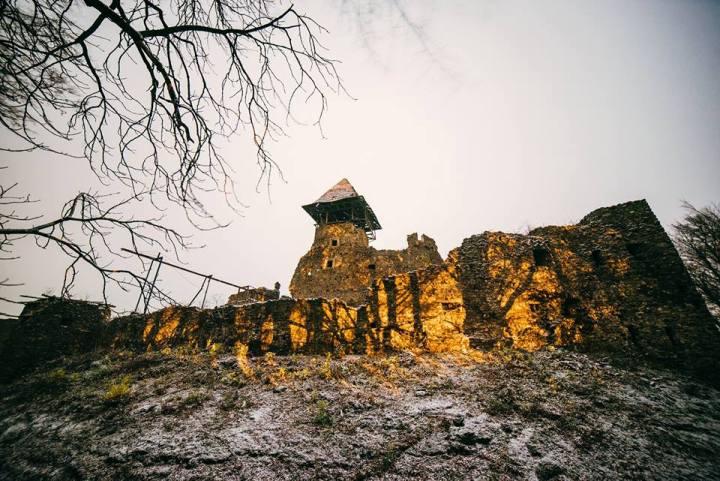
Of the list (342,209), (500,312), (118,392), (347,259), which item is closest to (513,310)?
(500,312)

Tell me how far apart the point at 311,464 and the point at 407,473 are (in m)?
1.19

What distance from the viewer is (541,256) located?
8.03m

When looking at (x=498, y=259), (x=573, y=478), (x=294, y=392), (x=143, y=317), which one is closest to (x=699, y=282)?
(x=498, y=259)

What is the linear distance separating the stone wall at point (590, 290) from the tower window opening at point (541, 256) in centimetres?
3

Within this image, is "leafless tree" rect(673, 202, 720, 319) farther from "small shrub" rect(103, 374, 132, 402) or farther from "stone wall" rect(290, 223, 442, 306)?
"small shrub" rect(103, 374, 132, 402)

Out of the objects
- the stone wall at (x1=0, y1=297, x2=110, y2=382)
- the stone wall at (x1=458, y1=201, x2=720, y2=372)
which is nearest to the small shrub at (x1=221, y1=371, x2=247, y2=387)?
the stone wall at (x1=0, y1=297, x2=110, y2=382)

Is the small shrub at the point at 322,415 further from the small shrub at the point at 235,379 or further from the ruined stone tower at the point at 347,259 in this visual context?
the ruined stone tower at the point at 347,259

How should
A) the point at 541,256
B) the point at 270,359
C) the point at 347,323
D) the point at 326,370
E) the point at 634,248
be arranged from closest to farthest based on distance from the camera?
the point at 326,370
the point at 270,359
the point at 347,323
the point at 634,248
the point at 541,256

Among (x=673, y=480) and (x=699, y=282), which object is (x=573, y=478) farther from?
(x=699, y=282)

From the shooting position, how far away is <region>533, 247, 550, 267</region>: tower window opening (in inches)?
309

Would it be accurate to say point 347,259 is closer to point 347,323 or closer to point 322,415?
point 347,323

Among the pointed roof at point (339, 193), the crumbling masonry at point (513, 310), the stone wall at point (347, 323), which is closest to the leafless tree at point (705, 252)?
the crumbling masonry at point (513, 310)

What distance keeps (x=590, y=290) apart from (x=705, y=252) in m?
13.9

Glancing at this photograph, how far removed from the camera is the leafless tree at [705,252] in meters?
13.6
